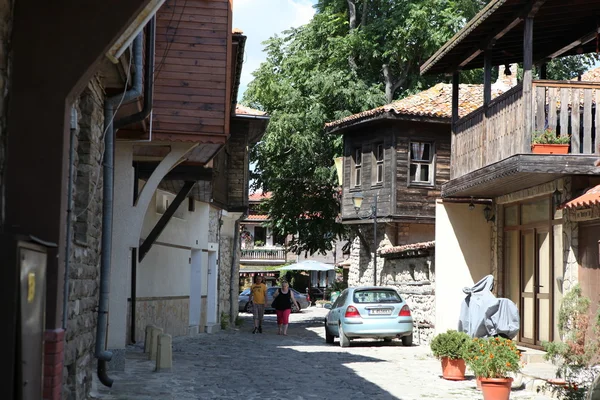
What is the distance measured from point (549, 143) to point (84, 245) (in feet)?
24.5

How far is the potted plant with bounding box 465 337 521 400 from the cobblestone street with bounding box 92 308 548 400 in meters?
0.82

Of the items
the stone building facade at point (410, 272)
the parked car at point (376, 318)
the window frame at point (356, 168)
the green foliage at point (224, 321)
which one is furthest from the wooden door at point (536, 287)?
the window frame at point (356, 168)

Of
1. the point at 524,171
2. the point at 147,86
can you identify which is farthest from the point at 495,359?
the point at 147,86

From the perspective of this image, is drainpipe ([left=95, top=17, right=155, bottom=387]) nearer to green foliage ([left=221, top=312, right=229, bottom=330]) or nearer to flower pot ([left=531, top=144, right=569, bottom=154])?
flower pot ([left=531, top=144, right=569, bottom=154])

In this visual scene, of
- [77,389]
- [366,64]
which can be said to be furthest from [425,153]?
[77,389]

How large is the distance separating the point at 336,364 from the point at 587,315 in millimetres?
5096

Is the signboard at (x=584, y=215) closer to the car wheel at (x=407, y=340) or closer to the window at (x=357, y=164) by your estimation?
the car wheel at (x=407, y=340)

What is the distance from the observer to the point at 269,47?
38.8 m

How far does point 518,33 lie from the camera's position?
16.1 metres

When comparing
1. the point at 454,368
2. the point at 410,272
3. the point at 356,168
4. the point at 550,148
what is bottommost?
the point at 454,368

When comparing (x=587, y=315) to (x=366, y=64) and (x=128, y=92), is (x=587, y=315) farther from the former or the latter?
(x=366, y=64)

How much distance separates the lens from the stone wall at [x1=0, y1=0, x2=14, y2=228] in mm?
6746

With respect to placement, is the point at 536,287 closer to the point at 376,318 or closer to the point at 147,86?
the point at 376,318

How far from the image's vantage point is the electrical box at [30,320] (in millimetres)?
5711
